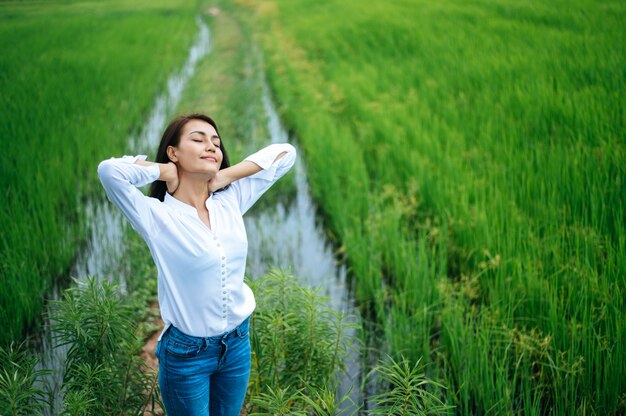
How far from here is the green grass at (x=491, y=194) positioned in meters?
2.41

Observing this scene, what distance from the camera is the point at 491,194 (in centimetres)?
359

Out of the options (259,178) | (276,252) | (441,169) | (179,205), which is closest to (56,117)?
(276,252)

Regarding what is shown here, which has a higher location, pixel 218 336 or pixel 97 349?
pixel 218 336

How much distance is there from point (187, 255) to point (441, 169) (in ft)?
10.5

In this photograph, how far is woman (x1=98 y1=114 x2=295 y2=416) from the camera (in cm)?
141

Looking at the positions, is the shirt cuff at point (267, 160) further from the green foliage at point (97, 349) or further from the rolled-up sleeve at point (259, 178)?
the green foliage at point (97, 349)

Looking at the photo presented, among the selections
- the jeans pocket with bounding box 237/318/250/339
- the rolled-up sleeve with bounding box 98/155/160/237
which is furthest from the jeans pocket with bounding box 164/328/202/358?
the rolled-up sleeve with bounding box 98/155/160/237

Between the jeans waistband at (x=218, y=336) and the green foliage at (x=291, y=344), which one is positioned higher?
the jeans waistband at (x=218, y=336)

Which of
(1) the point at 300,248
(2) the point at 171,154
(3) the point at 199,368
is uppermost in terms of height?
(2) the point at 171,154

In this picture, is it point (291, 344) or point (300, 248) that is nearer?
point (291, 344)

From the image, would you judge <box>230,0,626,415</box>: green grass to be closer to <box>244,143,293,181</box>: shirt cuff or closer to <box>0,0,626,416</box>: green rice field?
<box>0,0,626,416</box>: green rice field

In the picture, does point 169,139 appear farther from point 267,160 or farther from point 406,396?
point 406,396

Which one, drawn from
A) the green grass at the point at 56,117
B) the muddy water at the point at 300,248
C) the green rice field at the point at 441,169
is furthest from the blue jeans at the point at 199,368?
the green grass at the point at 56,117

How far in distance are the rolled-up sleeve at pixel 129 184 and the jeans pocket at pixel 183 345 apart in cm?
30
